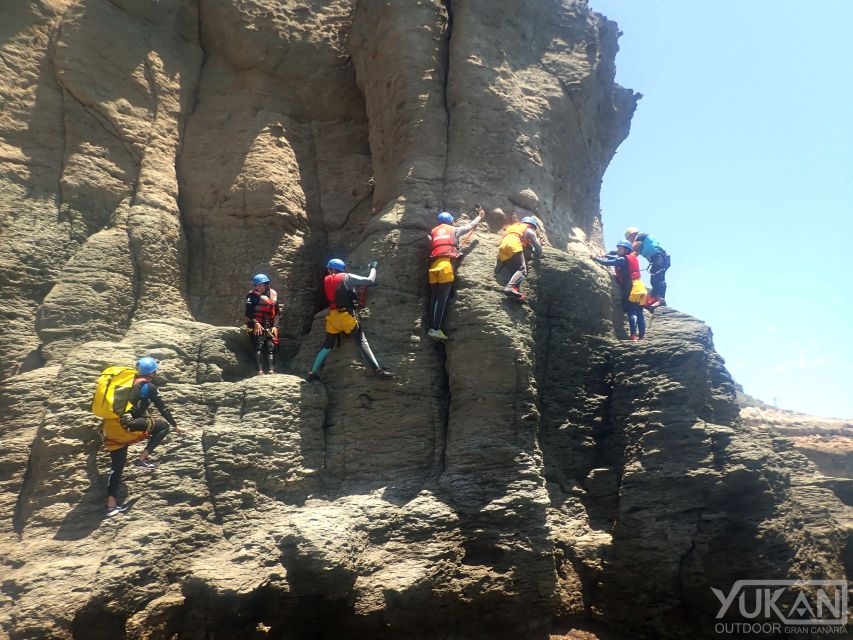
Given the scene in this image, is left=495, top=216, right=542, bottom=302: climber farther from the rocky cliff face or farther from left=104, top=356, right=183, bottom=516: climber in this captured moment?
left=104, top=356, right=183, bottom=516: climber

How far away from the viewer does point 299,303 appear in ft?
32.8

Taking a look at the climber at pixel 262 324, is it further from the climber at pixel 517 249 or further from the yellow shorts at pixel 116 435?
the climber at pixel 517 249

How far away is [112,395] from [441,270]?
460 cm

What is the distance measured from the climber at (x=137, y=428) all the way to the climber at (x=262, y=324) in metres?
Result: 1.54

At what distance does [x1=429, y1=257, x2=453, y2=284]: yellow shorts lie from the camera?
28.2 feet

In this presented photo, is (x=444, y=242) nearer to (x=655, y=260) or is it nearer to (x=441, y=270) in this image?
(x=441, y=270)

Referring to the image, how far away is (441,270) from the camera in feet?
28.2

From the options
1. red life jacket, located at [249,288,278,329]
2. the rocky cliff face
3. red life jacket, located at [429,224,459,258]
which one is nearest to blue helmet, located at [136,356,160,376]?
the rocky cliff face

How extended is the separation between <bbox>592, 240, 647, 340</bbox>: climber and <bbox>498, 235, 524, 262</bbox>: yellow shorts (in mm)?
2553

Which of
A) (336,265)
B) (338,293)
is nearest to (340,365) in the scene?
(338,293)

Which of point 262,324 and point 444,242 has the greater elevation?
point 444,242

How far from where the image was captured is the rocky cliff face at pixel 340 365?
23.3ft

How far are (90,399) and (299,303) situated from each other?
3.55 meters

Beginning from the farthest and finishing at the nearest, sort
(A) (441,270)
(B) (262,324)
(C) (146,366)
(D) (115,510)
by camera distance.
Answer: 1. (B) (262,324)
2. (A) (441,270)
3. (C) (146,366)
4. (D) (115,510)
